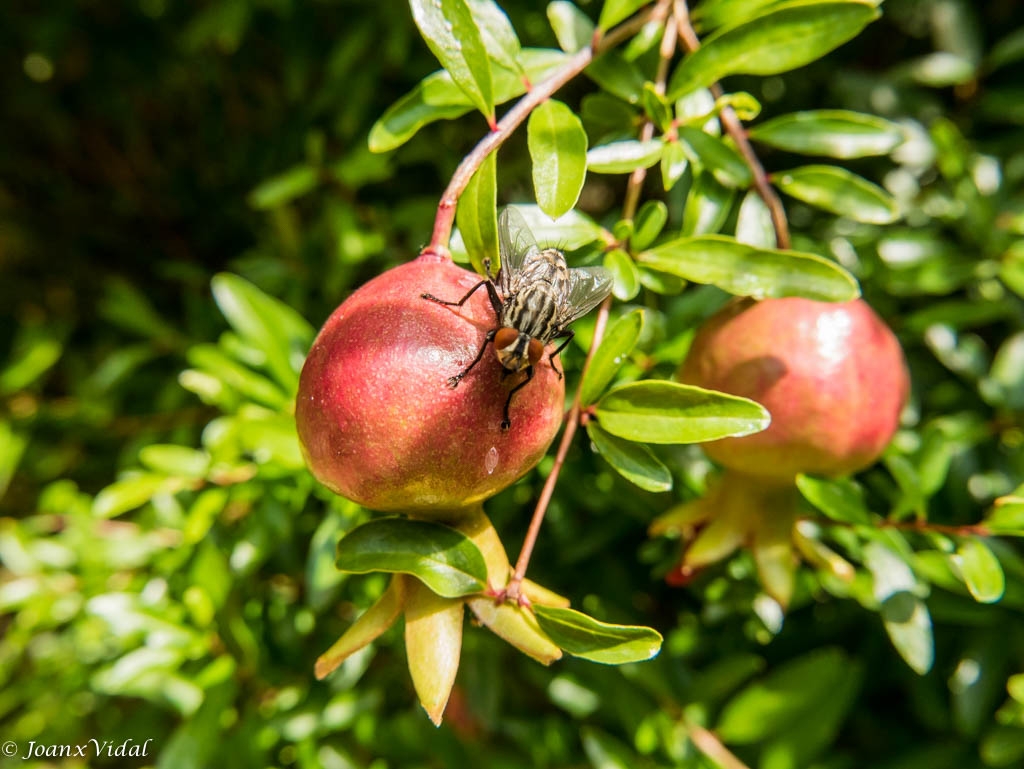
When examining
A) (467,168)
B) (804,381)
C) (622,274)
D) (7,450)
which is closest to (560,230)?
(622,274)

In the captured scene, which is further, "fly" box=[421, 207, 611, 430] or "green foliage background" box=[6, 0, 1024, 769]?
"green foliage background" box=[6, 0, 1024, 769]

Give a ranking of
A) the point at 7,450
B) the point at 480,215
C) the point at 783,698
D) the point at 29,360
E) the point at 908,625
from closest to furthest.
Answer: the point at 480,215 → the point at 908,625 → the point at 783,698 → the point at 7,450 → the point at 29,360

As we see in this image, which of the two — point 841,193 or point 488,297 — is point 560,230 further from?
point 841,193

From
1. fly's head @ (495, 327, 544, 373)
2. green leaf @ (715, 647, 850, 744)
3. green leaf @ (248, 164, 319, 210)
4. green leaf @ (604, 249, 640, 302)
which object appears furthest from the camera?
green leaf @ (248, 164, 319, 210)

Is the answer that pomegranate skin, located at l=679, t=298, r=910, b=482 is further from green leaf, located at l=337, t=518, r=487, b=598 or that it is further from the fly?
green leaf, located at l=337, t=518, r=487, b=598

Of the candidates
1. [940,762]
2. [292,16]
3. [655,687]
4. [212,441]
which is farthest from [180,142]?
[940,762]

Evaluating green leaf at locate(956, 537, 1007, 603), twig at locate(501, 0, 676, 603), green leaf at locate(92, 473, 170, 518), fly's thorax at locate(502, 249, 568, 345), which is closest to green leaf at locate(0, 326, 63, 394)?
green leaf at locate(92, 473, 170, 518)

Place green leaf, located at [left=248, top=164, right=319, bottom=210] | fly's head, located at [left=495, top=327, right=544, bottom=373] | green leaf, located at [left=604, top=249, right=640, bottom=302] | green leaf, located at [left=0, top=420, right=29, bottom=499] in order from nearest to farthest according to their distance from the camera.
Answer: fly's head, located at [left=495, top=327, right=544, bottom=373] < green leaf, located at [left=604, top=249, right=640, bottom=302] < green leaf, located at [left=248, top=164, right=319, bottom=210] < green leaf, located at [left=0, top=420, right=29, bottom=499]
